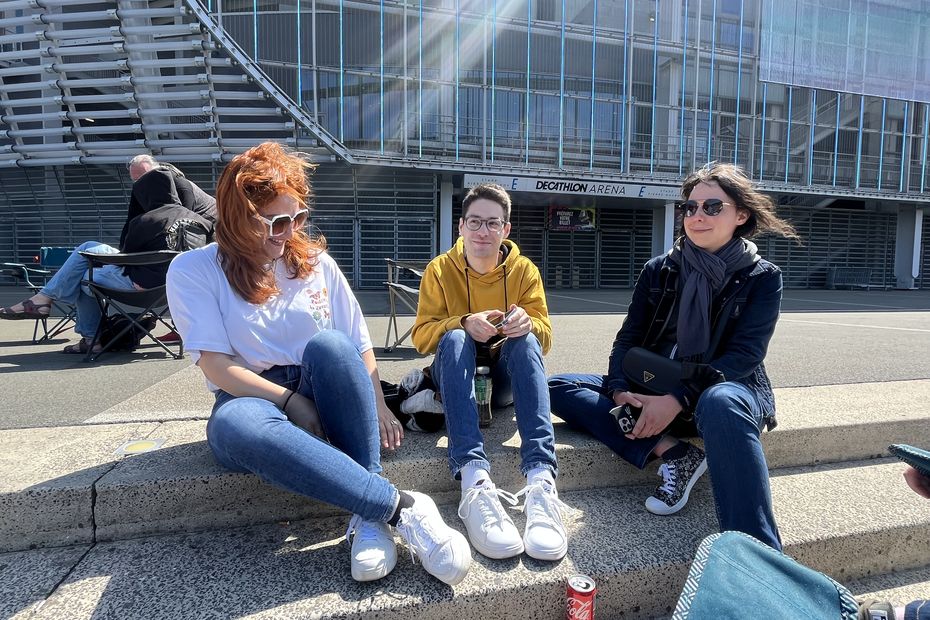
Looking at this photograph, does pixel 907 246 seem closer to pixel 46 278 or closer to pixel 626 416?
pixel 626 416

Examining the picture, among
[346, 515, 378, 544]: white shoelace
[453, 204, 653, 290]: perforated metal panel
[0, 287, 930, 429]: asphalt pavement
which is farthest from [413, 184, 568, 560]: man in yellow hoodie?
[453, 204, 653, 290]: perforated metal panel

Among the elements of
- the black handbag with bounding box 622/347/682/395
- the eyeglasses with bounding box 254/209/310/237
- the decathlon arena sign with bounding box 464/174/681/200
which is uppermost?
the decathlon arena sign with bounding box 464/174/681/200

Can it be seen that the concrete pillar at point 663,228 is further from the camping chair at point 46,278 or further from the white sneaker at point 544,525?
the white sneaker at point 544,525

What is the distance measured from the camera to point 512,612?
1.56 meters

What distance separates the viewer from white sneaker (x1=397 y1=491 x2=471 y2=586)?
154 cm

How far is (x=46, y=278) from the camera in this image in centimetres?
1016

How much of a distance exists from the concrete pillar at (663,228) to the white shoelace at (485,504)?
17272mm

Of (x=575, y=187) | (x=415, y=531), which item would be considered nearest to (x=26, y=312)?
(x=415, y=531)

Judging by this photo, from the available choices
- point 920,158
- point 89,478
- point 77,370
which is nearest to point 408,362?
point 77,370

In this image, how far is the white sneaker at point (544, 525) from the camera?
5.54 ft

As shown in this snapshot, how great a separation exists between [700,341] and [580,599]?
1207mm

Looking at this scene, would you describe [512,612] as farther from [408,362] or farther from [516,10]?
[516,10]

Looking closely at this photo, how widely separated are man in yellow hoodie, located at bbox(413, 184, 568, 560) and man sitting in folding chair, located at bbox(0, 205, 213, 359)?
2.71 metres

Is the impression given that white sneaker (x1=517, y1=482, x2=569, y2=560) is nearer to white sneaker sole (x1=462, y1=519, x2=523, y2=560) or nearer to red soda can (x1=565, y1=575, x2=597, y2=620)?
white sneaker sole (x1=462, y1=519, x2=523, y2=560)
